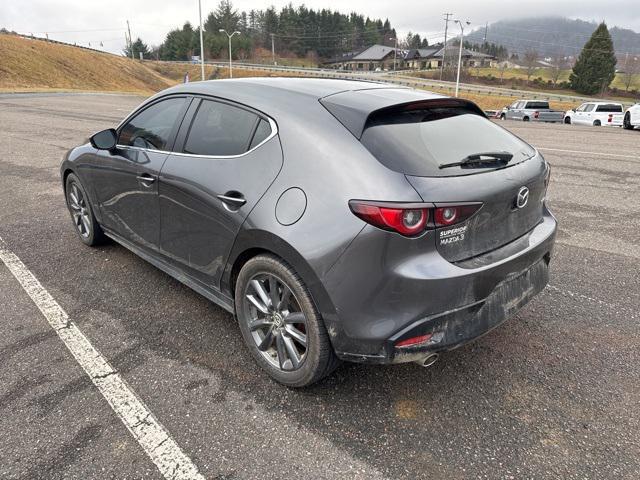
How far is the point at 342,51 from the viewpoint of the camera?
4870 inches

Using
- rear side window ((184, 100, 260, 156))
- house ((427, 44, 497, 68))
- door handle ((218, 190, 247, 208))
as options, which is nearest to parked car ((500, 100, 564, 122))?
rear side window ((184, 100, 260, 156))

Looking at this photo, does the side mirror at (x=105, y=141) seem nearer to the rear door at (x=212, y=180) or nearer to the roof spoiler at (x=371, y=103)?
the rear door at (x=212, y=180)

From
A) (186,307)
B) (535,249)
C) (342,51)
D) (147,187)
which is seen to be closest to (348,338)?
(535,249)

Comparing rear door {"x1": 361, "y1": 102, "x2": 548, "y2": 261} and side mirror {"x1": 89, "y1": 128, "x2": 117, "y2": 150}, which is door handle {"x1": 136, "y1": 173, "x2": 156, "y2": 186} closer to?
side mirror {"x1": 89, "y1": 128, "x2": 117, "y2": 150}

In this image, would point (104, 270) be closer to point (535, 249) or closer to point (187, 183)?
point (187, 183)

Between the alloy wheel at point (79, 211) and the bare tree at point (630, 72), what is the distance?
8465 centimetres

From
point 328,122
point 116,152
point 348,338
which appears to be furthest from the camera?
point 116,152

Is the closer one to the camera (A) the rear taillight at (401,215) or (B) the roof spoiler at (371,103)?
(A) the rear taillight at (401,215)

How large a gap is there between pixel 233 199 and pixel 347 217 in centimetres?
77

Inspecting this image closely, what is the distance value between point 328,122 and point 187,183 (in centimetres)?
105

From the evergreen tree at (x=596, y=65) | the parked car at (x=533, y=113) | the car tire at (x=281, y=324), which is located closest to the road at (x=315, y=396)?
the car tire at (x=281, y=324)

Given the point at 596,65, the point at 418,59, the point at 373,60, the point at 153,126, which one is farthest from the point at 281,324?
the point at 418,59

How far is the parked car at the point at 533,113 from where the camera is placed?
30.0 metres

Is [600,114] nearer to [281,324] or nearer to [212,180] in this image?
[212,180]
